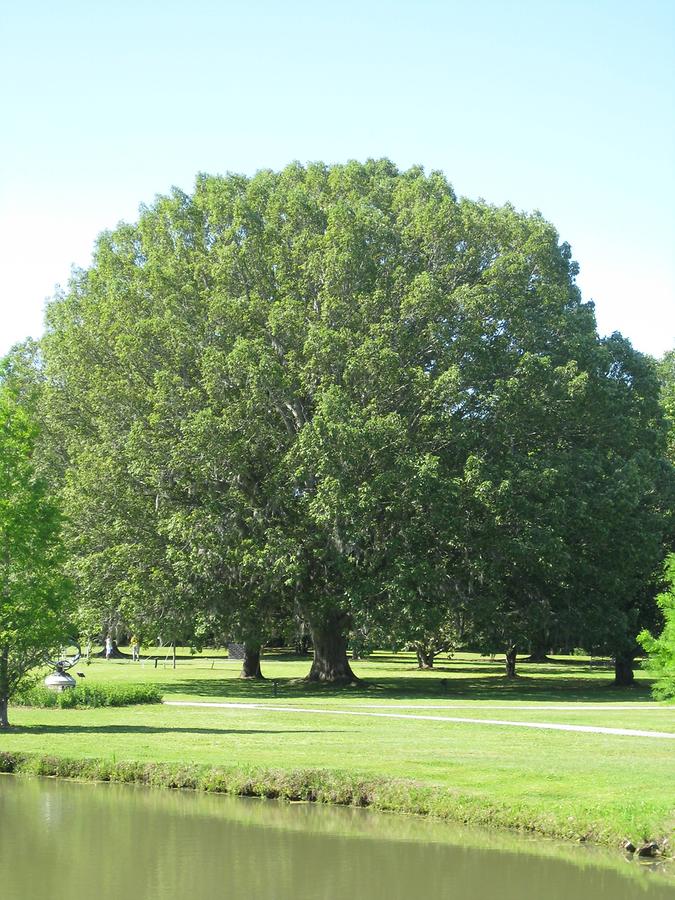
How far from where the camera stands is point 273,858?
14.4m

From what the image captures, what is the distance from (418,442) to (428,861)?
25536 mm

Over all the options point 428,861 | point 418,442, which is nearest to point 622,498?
point 418,442

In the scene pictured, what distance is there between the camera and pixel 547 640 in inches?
1687

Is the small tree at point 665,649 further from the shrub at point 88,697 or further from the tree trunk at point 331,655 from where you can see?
the tree trunk at point 331,655

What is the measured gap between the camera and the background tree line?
124 feet

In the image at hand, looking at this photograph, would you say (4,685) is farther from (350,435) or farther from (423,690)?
(423,690)

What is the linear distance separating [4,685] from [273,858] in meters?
14.1

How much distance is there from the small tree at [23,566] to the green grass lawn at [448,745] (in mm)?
1741

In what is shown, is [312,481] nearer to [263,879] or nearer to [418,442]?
[418,442]

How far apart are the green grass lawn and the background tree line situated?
339cm

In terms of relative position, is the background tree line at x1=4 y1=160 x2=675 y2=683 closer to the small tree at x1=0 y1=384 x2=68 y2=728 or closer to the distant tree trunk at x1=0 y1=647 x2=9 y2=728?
the small tree at x1=0 y1=384 x2=68 y2=728

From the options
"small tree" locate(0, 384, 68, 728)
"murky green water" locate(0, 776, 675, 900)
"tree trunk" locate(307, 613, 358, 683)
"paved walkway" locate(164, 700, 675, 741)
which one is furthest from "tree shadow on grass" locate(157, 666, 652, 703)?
"murky green water" locate(0, 776, 675, 900)

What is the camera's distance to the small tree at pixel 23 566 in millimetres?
26375

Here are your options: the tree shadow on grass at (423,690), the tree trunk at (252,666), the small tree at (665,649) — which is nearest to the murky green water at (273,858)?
the small tree at (665,649)
